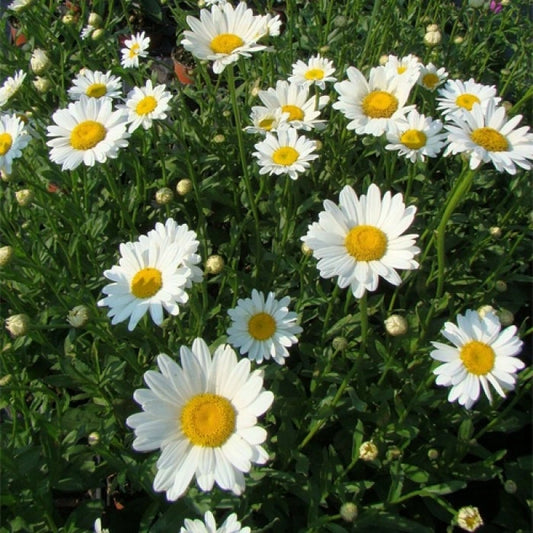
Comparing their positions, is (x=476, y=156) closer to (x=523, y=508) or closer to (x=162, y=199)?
(x=162, y=199)

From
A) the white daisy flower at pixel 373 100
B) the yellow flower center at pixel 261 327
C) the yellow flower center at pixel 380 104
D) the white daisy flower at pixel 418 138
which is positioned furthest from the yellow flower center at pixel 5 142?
the white daisy flower at pixel 418 138

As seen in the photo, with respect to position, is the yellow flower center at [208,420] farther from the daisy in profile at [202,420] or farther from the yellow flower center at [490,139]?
the yellow flower center at [490,139]

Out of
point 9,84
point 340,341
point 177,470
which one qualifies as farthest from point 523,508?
point 9,84

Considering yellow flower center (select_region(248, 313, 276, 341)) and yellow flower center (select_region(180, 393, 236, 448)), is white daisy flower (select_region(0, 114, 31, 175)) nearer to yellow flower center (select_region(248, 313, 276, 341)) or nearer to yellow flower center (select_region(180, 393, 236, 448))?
yellow flower center (select_region(248, 313, 276, 341))

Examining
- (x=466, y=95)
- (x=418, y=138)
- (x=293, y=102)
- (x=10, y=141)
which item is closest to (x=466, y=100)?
(x=466, y=95)

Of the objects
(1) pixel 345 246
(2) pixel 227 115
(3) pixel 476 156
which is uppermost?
(2) pixel 227 115

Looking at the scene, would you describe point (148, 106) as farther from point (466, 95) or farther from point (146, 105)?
point (466, 95)
